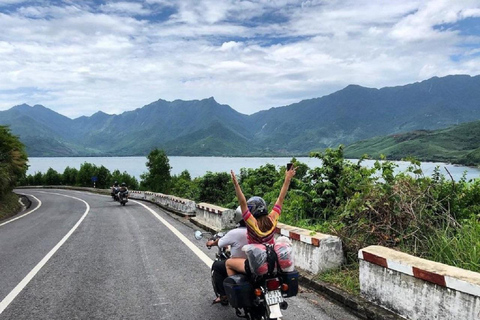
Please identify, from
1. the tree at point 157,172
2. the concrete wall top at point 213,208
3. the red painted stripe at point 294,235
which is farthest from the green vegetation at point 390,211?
the tree at point 157,172

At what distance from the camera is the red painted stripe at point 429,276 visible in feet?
12.4

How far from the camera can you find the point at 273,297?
3.81 m

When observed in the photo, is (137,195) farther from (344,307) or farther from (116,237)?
(344,307)

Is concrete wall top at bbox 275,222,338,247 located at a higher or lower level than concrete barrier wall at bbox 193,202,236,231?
higher

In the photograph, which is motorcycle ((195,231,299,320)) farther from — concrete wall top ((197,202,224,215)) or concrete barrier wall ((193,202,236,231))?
concrete wall top ((197,202,224,215))

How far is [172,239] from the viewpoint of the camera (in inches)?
427

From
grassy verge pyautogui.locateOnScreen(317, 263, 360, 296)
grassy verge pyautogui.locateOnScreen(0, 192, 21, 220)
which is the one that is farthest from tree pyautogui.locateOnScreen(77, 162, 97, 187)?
grassy verge pyautogui.locateOnScreen(317, 263, 360, 296)

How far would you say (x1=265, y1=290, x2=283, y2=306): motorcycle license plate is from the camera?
12.4 feet

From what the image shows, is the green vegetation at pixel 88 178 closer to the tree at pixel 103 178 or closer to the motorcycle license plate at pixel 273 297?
the tree at pixel 103 178

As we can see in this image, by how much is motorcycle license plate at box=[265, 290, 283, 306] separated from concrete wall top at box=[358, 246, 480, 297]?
148 centimetres

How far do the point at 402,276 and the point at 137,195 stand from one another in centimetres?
3279

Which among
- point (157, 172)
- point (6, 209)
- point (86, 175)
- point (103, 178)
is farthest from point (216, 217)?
point (86, 175)

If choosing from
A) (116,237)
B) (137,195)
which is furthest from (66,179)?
(116,237)

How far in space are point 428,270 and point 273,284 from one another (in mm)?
1599
